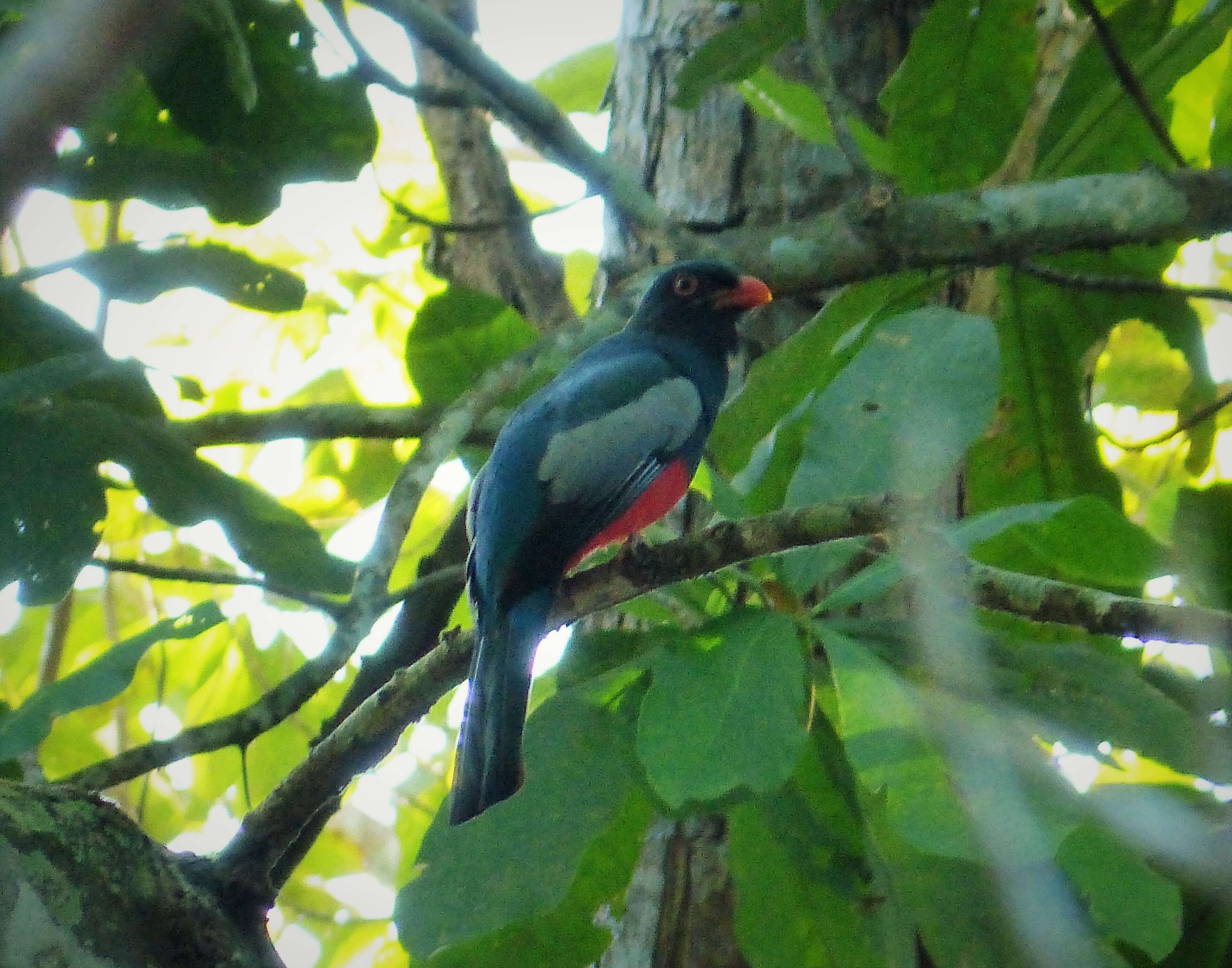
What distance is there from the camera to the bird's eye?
3898 mm

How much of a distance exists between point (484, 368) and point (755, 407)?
0.76m

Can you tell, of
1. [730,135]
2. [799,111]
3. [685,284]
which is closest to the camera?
[799,111]

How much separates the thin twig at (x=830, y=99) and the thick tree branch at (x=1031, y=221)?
0.78ft

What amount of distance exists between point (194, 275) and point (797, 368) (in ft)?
4.81

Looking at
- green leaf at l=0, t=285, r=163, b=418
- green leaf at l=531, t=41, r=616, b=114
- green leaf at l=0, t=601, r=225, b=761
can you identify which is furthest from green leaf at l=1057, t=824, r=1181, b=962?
green leaf at l=531, t=41, r=616, b=114

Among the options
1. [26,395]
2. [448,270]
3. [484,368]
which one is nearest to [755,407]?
[484,368]

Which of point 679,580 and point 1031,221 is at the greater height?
point 1031,221

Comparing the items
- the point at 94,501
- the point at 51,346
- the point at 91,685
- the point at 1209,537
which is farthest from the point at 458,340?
the point at 1209,537

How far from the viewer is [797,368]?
324 centimetres

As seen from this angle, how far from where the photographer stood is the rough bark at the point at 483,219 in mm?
4898

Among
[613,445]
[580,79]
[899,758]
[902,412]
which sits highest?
[580,79]

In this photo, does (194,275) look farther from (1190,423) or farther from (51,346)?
(1190,423)

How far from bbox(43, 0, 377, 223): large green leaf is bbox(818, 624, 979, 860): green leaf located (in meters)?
2.02

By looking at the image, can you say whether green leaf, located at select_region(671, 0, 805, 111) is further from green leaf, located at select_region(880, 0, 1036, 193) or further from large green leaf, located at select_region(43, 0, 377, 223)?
large green leaf, located at select_region(43, 0, 377, 223)
